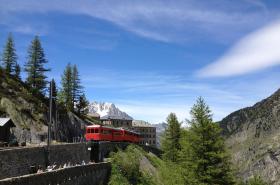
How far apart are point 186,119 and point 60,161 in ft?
39.2

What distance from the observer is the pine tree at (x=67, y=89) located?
101 meters

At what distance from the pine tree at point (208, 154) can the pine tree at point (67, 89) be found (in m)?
71.5

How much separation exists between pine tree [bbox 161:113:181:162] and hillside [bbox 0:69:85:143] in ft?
70.0

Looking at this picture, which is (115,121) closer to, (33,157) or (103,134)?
(103,134)

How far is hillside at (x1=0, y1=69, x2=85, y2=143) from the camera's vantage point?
65000 mm

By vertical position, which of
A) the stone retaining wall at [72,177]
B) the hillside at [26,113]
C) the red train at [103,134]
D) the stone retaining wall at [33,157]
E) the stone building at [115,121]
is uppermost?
the stone building at [115,121]

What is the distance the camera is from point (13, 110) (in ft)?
225

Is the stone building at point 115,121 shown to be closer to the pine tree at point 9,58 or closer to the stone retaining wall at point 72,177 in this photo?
the pine tree at point 9,58

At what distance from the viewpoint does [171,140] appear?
66312 millimetres

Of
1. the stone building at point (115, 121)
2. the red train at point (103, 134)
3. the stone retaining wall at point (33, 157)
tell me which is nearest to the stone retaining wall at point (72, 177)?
the stone retaining wall at point (33, 157)

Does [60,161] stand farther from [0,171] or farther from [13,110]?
[13,110]

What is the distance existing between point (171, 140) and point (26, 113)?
27.7 meters

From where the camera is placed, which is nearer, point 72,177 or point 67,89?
point 72,177

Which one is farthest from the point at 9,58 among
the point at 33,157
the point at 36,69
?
the point at 33,157
